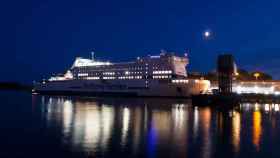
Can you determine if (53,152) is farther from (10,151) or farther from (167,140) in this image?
(167,140)

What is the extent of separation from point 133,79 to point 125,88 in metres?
2.48

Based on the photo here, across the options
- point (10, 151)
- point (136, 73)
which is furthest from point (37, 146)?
point (136, 73)

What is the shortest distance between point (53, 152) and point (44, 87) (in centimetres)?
8041

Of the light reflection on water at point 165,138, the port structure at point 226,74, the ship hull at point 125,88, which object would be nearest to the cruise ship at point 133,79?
the ship hull at point 125,88

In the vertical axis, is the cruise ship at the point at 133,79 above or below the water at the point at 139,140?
above

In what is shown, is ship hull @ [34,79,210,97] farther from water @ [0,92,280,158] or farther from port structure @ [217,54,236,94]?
water @ [0,92,280,158]

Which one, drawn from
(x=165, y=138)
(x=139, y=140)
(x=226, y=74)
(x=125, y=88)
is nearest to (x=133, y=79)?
(x=125, y=88)

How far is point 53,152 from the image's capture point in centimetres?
1485

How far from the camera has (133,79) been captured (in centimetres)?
7525

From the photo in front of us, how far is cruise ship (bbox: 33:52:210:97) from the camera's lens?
6925 cm

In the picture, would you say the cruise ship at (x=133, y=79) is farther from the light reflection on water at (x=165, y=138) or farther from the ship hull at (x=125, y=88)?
the light reflection on water at (x=165, y=138)

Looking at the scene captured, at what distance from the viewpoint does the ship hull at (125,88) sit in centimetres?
6850

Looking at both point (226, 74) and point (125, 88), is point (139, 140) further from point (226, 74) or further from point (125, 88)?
point (125, 88)

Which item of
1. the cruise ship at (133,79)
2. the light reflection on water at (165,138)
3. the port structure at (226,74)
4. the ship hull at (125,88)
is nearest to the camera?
the light reflection on water at (165,138)
